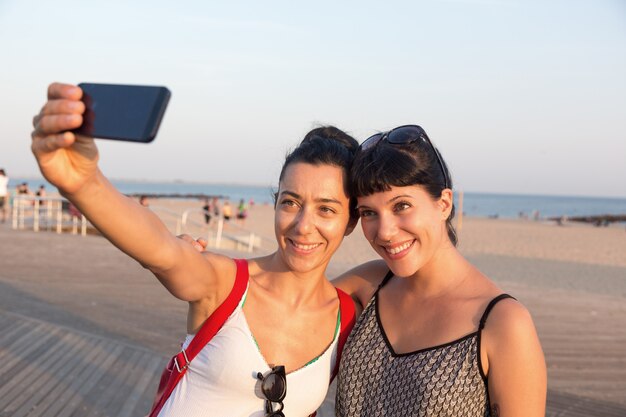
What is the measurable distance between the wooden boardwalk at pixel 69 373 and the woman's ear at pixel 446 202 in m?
2.92

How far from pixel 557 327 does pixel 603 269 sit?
11.3 metres

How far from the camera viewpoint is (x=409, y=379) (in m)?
2.26

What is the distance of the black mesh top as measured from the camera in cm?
216

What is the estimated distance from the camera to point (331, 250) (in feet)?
8.58

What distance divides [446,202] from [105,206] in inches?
53.3

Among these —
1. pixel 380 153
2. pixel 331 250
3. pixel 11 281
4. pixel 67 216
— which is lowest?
pixel 67 216

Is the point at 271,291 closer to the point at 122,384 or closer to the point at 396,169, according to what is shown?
the point at 396,169

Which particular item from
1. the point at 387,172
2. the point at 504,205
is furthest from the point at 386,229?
the point at 504,205

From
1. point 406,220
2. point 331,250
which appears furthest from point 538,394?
Result: point 331,250

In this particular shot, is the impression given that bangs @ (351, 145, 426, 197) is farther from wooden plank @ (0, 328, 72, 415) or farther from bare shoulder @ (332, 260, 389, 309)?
wooden plank @ (0, 328, 72, 415)

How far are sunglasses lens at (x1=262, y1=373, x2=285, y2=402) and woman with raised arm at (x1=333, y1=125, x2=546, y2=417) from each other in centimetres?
29

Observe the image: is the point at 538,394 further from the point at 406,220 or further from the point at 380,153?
the point at 380,153

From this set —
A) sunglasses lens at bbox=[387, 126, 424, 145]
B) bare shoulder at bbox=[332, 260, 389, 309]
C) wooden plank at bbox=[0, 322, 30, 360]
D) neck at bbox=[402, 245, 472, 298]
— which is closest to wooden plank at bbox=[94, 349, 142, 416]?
wooden plank at bbox=[0, 322, 30, 360]

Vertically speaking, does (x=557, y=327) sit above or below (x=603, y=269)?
above
